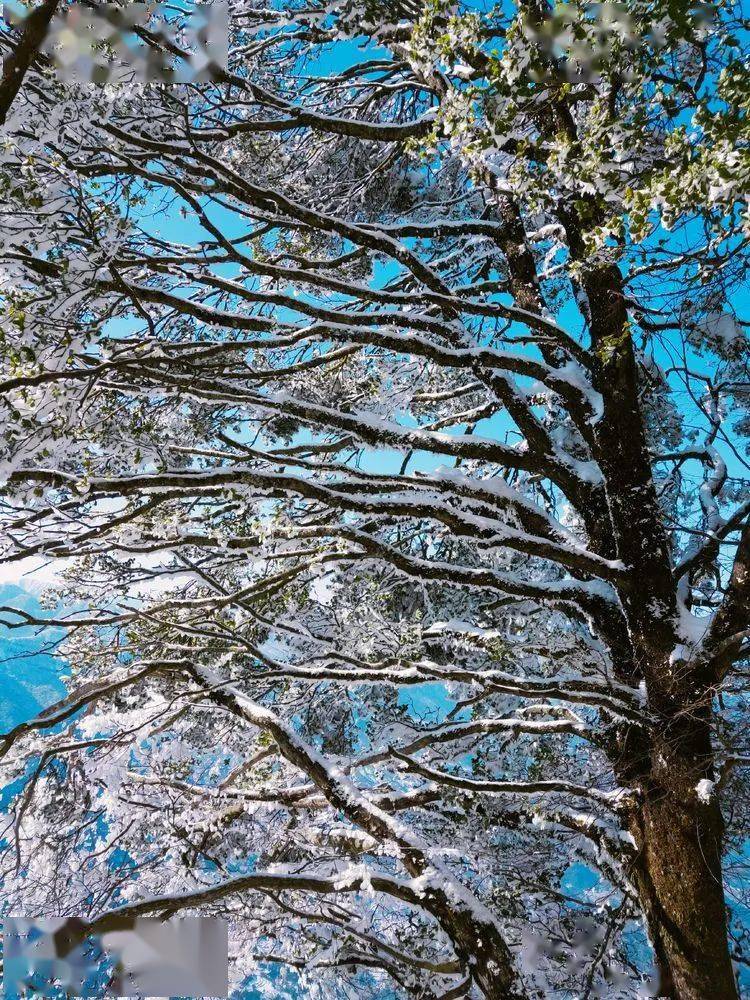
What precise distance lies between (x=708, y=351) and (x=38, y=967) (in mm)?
6532

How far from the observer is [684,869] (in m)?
3.60

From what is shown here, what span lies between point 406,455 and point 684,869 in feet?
11.0

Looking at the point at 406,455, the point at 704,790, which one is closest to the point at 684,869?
the point at 704,790

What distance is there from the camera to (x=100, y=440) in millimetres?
4363

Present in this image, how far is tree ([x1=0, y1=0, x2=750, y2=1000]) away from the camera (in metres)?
3.13

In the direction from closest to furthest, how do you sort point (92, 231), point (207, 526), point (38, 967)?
1. point (92, 231)
2. point (38, 967)
3. point (207, 526)

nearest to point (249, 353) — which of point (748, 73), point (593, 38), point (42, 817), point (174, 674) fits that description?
point (174, 674)

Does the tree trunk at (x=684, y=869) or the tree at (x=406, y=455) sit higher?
the tree at (x=406, y=455)

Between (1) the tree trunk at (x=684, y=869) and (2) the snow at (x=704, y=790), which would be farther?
(2) the snow at (x=704, y=790)

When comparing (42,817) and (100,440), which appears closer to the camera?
(100,440)

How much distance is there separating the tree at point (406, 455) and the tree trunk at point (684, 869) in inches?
0.7

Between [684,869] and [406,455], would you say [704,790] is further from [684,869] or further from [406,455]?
[406,455]

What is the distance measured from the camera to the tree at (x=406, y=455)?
10.3 ft

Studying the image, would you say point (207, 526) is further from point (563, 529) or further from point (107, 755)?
point (563, 529)
